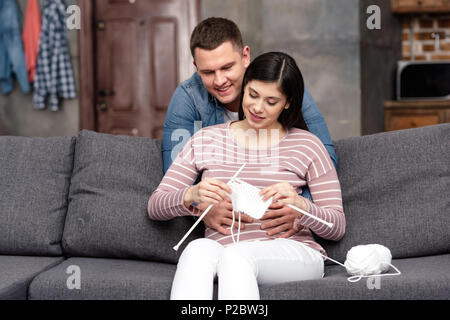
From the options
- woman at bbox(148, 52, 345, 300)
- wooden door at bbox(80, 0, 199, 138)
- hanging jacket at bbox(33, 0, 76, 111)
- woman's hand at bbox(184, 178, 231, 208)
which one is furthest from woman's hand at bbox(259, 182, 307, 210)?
hanging jacket at bbox(33, 0, 76, 111)

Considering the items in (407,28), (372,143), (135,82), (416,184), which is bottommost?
(416,184)

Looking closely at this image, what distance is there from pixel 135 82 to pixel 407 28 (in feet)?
8.00

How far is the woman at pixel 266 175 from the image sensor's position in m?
1.49

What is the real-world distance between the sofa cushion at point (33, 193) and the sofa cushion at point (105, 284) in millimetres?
269

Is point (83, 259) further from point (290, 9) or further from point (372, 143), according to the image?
point (290, 9)

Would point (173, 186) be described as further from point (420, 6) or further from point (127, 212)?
point (420, 6)

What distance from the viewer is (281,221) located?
164 centimetres

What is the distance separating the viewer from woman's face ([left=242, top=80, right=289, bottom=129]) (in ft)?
5.42

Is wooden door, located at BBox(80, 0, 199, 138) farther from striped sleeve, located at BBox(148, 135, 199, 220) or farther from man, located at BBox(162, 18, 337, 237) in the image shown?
striped sleeve, located at BBox(148, 135, 199, 220)

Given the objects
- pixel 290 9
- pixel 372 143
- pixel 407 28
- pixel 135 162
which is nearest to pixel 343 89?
pixel 290 9

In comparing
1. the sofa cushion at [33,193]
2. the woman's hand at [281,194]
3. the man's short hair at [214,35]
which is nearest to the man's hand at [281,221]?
the woman's hand at [281,194]

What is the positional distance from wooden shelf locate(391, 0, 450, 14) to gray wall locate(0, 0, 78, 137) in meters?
2.87

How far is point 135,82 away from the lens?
14.8 feet

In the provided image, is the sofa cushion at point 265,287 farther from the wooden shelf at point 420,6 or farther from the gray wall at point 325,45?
the wooden shelf at point 420,6
